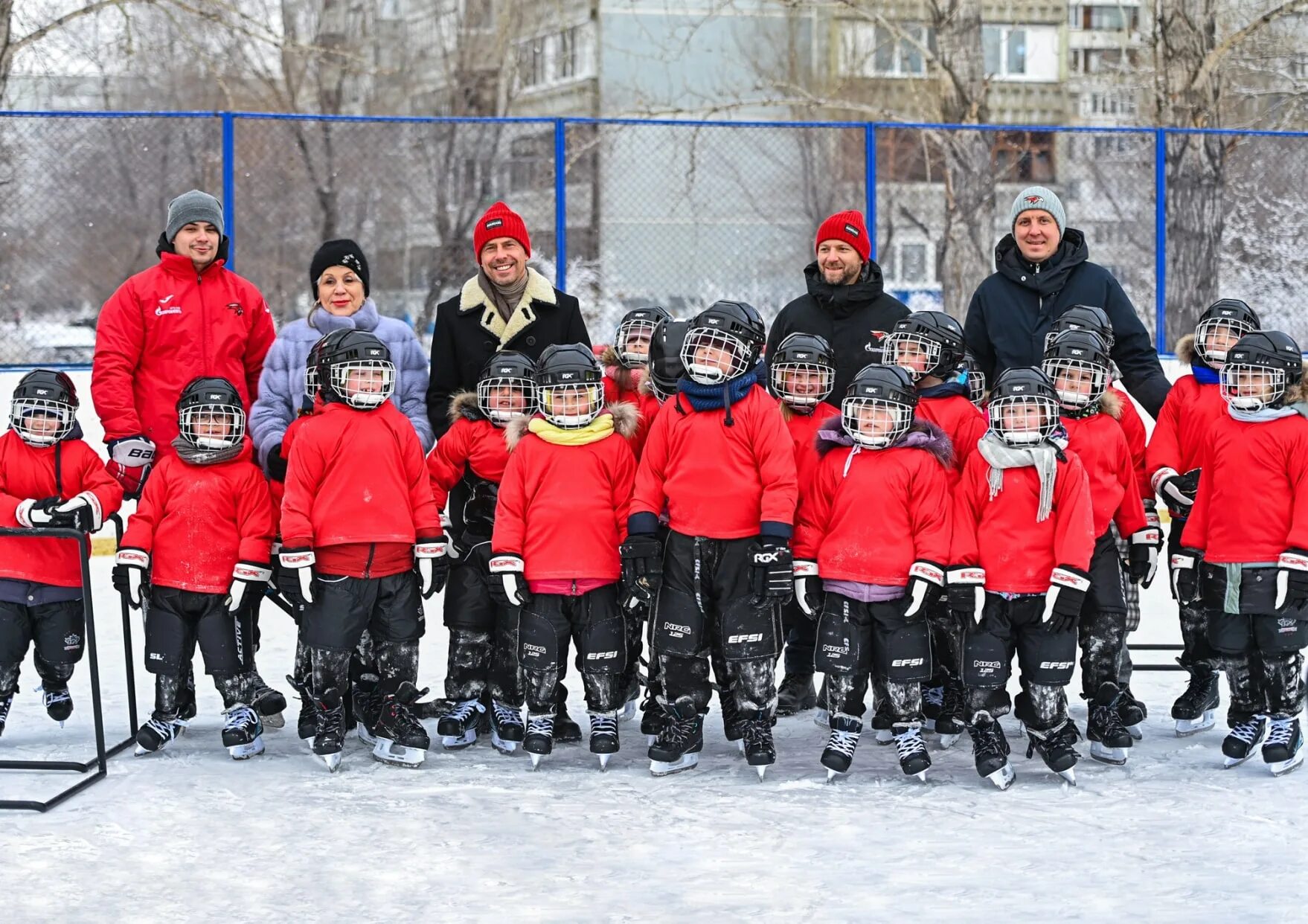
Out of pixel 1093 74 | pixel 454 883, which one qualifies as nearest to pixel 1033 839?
→ pixel 454 883

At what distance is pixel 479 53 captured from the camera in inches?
920

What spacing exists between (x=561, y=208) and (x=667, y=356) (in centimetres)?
491

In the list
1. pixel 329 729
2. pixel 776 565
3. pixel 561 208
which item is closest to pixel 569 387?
pixel 776 565

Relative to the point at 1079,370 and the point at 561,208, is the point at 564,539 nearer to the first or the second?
the point at 1079,370

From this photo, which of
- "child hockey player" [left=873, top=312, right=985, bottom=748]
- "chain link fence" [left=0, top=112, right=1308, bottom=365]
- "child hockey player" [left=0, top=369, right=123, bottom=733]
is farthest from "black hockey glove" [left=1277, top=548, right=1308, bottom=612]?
"chain link fence" [left=0, top=112, right=1308, bottom=365]

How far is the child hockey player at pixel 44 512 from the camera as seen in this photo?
17.0ft

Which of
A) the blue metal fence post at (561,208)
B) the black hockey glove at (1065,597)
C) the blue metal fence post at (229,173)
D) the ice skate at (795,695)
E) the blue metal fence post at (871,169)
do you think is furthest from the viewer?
the blue metal fence post at (871,169)

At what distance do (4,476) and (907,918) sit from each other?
10.5ft

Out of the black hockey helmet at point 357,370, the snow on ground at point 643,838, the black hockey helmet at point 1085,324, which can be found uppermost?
the black hockey helmet at point 1085,324

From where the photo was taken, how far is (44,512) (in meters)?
5.11

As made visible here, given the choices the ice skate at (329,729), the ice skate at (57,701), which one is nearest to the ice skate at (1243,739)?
the ice skate at (329,729)

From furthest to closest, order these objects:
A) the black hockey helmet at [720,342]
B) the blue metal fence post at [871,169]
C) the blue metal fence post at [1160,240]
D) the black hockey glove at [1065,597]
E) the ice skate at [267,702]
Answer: the blue metal fence post at [1160,240], the blue metal fence post at [871,169], the ice skate at [267,702], the black hockey helmet at [720,342], the black hockey glove at [1065,597]

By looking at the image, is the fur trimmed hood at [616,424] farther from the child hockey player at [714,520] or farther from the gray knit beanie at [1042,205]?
the gray knit beanie at [1042,205]

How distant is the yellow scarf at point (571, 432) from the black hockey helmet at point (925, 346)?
3.02ft
